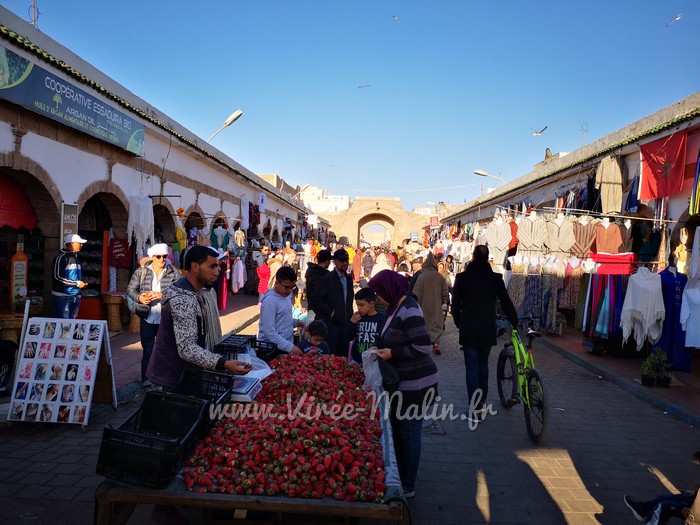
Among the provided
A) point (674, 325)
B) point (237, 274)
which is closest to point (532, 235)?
point (674, 325)

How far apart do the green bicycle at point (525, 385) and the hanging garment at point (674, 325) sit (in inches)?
111

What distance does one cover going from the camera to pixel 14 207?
7.62 metres

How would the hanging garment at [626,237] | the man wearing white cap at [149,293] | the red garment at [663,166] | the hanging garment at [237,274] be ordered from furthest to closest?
the hanging garment at [237,274] → the hanging garment at [626,237] → the red garment at [663,166] → the man wearing white cap at [149,293]

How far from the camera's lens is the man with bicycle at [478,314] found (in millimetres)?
5227

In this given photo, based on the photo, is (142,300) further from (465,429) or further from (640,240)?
(640,240)

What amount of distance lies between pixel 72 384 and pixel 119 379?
1.61m

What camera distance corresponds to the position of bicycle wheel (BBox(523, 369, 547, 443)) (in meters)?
4.71

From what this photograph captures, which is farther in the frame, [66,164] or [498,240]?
[498,240]

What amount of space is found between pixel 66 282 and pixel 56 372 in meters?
3.12

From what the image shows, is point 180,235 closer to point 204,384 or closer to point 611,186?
point 204,384

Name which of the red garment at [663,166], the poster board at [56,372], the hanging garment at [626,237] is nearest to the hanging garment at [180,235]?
the poster board at [56,372]

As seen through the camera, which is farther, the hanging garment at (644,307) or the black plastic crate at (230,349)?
the hanging garment at (644,307)

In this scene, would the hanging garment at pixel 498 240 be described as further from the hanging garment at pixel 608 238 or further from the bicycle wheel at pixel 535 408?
the bicycle wheel at pixel 535 408

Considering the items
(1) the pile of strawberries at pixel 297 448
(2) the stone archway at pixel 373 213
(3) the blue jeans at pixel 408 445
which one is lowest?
(3) the blue jeans at pixel 408 445
